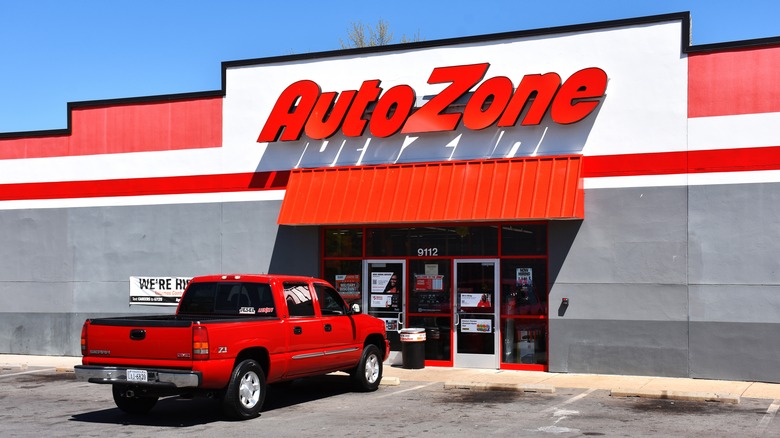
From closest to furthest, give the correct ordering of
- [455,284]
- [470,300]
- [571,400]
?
[571,400] → [470,300] → [455,284]

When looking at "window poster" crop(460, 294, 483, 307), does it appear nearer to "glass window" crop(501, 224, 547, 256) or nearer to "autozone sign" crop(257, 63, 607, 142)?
"glass window" crop(501, 224, 547, 256)

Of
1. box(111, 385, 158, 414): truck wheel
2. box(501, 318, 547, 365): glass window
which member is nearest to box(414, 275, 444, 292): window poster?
box(501, 318, 547, 365): glass window

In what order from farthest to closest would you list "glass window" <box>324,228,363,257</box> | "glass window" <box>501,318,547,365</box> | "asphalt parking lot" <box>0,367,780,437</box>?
"glass window" <box>324,228,363,257</box>
"glass window" <box>501,318,547,365</box>
"asphalt parking lot" <box>0,367,780,437</box>

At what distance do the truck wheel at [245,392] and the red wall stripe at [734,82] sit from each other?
10233 mm

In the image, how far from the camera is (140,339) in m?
11.9

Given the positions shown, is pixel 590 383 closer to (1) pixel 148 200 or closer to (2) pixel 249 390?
(2) pixel 249 390

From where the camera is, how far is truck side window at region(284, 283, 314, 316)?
1371 cm

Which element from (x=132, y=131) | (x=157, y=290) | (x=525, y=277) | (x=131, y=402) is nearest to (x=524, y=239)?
(x=525, y=277)

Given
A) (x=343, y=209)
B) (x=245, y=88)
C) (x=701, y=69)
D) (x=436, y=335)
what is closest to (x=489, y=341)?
(x=436, y=335)

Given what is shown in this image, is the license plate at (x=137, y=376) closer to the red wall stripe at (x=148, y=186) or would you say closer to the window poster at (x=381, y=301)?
the window poster at (x=381, y=301)

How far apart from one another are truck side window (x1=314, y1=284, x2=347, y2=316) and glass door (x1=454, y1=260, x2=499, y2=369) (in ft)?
15.9

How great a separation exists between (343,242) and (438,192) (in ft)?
9.63

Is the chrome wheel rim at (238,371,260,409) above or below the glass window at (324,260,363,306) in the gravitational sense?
below

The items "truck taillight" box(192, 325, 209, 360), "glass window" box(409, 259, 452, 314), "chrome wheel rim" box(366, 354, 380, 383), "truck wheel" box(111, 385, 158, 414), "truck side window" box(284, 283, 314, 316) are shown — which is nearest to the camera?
"truck taillight" box(192, 325, 209, 360)
